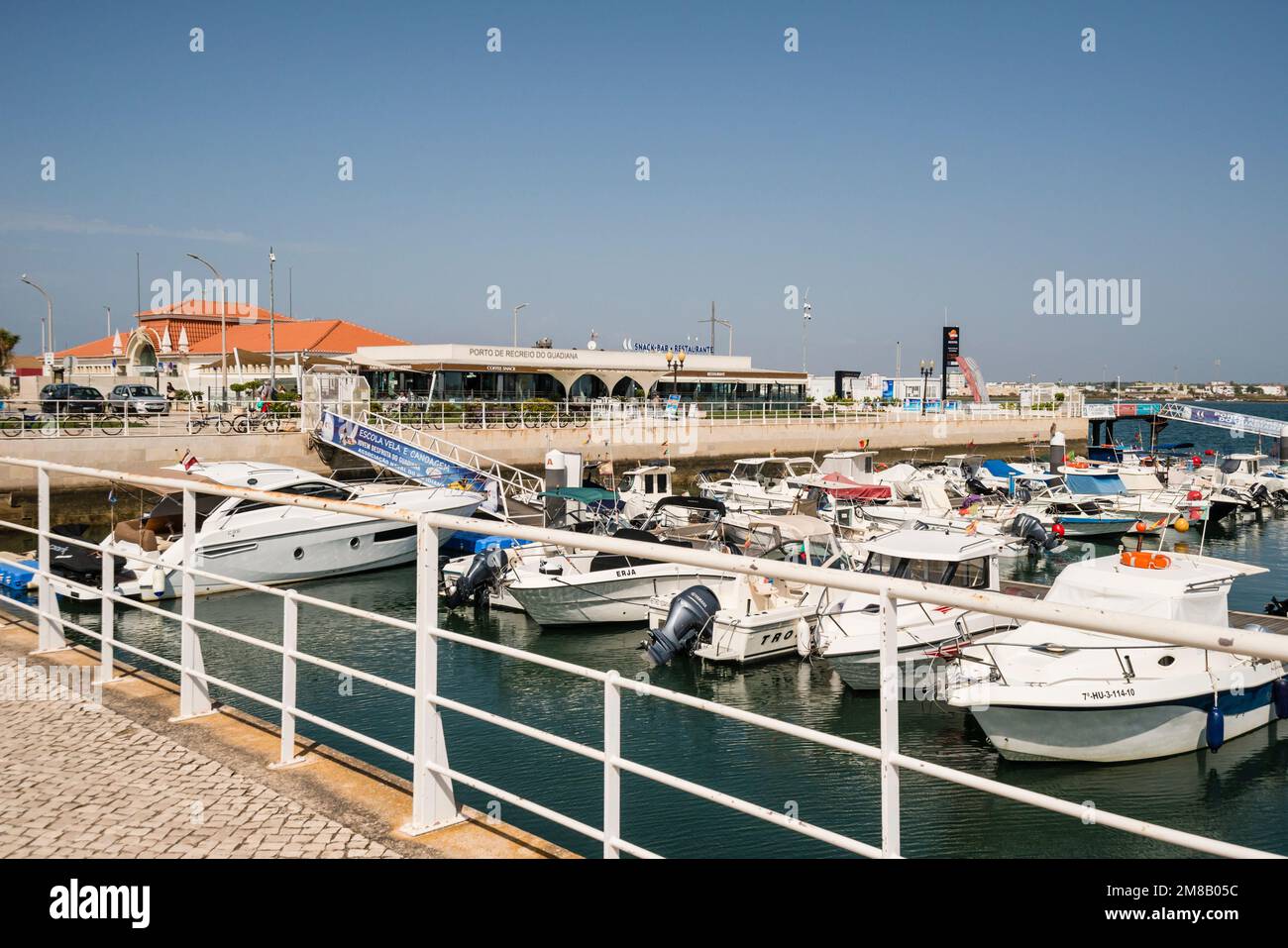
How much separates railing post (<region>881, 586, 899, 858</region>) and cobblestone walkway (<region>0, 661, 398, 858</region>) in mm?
2366

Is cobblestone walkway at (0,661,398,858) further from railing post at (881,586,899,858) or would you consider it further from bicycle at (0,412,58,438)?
bicycle at (0,412,58,438)

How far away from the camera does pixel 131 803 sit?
5188mm

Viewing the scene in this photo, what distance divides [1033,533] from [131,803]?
1133 inches

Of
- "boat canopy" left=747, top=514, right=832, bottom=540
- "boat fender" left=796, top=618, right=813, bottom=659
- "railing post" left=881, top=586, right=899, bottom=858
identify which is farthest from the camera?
"boat canopy" left=747, top=514, right=832, bottom=540

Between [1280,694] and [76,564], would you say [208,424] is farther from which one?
[1280,694]

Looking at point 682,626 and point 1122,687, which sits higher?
point 1122,687

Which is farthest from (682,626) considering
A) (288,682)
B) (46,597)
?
(288,682)

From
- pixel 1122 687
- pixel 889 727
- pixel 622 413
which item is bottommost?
pixel 1122 687

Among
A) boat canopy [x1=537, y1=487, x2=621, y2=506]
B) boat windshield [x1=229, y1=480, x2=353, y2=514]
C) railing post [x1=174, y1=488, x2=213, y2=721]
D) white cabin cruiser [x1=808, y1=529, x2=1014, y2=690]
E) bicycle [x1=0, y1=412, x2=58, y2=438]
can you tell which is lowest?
white cabin cruiser [x1=808, y1=529, x2=1014, y2=690]

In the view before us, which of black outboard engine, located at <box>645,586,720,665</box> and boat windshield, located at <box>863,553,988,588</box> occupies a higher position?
boat windshield, located at <box>863,553,988,588</box>

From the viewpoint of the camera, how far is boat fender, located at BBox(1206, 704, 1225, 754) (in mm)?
12945

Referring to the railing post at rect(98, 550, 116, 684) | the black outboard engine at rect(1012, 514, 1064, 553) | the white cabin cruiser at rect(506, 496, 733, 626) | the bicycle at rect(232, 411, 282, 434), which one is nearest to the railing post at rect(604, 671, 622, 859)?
the railing post at rect(98, 550, 116, 684)

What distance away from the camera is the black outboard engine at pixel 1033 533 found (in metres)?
30.2
